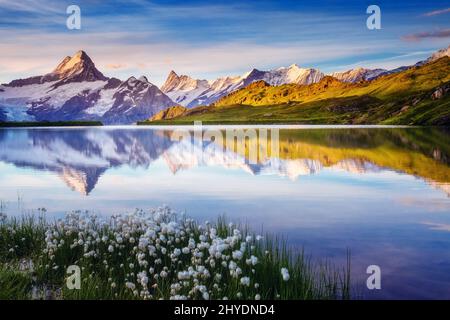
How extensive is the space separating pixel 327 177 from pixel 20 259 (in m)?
32.0

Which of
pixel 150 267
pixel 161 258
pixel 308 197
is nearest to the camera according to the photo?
pixel 150 267

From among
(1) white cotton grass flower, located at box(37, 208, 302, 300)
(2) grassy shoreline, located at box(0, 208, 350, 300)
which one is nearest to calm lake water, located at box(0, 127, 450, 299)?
(2) grassy shoreline, located at box(0, 208, 350, 300)

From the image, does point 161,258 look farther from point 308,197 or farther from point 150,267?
point 308,197

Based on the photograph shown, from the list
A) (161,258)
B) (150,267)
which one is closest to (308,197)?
(161,258)

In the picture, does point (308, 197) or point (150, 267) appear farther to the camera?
point (308, 197)

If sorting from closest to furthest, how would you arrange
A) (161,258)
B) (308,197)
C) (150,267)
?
(150,267) < (161,258) < (308,197)

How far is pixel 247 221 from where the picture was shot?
26953mm

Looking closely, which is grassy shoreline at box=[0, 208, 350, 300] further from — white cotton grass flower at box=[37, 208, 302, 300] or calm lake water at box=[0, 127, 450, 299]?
calm lake water at box=[0, 127, 450, 299]

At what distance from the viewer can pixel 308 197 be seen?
35.2 metres

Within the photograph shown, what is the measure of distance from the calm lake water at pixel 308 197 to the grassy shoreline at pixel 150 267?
103 inches

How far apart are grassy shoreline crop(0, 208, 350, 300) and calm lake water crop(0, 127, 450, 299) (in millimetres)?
2608

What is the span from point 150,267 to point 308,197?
21.1 m
